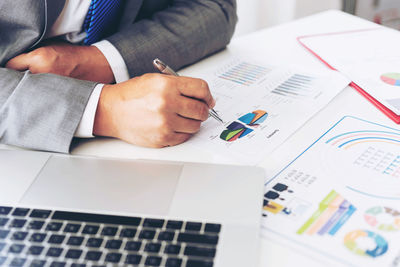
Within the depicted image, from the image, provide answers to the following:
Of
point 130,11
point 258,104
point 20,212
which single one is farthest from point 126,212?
point 130,11

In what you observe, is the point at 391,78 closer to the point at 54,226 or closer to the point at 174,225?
the point at 174,225

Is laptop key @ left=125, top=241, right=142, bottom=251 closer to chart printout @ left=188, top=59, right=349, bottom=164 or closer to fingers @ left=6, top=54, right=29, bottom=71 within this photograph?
chart printout @ left=188, top=59, right=349, bottom=164

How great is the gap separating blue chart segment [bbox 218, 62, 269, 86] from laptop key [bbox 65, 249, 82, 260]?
0.50m

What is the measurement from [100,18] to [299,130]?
0.49 metres

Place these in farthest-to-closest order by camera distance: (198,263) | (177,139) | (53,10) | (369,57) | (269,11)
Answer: (269,11) < (369,57) < (53,10) < (177,139) < (198,263)

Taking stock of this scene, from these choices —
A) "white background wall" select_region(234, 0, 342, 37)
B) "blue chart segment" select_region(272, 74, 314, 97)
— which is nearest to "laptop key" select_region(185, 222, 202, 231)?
"blue chart segment" select_region(272, 74, 314, 97)

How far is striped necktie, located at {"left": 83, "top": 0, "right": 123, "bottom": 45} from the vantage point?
2.88 feet

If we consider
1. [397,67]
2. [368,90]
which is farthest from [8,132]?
[397,67]

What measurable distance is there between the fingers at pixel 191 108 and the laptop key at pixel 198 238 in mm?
240

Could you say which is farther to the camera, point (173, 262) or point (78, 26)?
point (78, 26)

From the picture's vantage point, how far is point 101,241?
1.60 ft

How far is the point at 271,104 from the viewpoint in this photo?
78cm

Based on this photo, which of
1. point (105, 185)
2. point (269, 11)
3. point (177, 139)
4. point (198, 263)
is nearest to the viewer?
point (198, 263)

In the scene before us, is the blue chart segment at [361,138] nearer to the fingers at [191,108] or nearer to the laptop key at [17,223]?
the fingers at [191,108]
